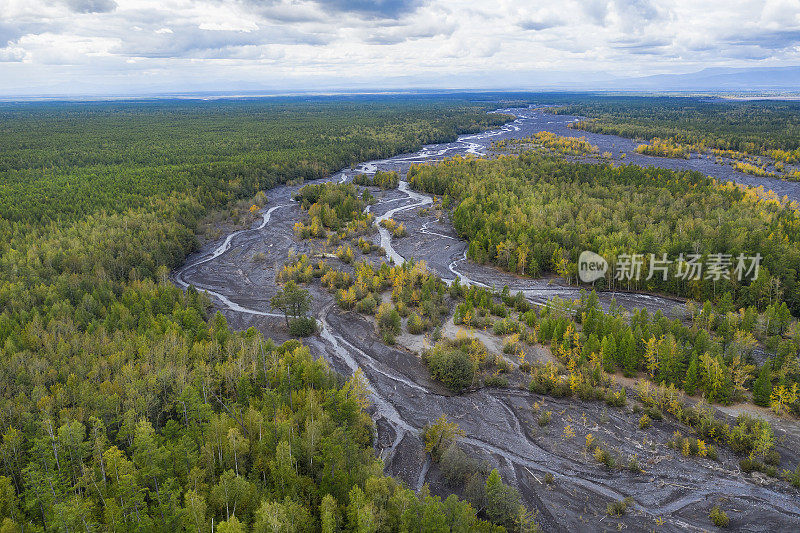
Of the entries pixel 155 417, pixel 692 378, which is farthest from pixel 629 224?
pixel 155 417

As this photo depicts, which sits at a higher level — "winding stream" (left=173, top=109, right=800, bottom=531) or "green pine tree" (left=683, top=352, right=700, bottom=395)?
"green pine tree" (left=683, top=352, right=700, bottom=395)

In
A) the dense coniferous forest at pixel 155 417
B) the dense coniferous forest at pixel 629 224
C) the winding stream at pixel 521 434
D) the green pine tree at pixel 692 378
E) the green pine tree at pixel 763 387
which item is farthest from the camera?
the dense coniferous forest at pixel 629 224

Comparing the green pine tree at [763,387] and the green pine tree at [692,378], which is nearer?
the green pine tree at [763,387]

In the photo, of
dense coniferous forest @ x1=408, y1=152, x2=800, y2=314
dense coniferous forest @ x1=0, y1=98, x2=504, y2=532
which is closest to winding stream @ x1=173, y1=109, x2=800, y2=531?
dense coniferous forest @ x1=408, y1=152, x2=800, y2=314

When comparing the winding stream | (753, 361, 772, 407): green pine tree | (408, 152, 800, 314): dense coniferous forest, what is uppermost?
(408, 152, 800, 314): dense coniferous forest

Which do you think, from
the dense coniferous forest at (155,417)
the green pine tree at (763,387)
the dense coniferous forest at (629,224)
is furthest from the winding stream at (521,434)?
the green pine tree at (763,387)

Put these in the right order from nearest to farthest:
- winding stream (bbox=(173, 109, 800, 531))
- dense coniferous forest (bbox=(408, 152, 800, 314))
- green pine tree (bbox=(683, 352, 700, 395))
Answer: winding stream (bbox=(173, 109, 800, 531)) → green pine tree (bbox=(683, 352, 700, 395)) → dense coniferous forest (bbox=(408, 152, 800, 314))

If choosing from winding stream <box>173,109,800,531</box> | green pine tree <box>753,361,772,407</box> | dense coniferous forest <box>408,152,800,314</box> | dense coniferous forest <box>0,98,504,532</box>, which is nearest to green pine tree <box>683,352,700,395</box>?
green pine tree <box>753,361,772,407</box>

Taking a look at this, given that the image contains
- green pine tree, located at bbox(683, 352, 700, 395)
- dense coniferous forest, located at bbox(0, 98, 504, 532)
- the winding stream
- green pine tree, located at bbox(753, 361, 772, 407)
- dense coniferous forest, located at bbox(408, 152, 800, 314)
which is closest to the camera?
dense coniferous forest, located at bbox(0, 98, 504, 532)

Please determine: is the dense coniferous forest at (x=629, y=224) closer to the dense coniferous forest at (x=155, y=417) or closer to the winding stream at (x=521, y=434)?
the winding stream at (x=521, y=434)

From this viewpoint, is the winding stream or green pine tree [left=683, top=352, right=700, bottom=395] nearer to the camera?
the winding stream

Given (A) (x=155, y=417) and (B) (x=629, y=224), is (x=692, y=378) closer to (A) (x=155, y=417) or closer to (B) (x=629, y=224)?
(A) (x=155, y=417)

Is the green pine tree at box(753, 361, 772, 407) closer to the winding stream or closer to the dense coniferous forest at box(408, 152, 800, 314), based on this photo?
the winding stream
